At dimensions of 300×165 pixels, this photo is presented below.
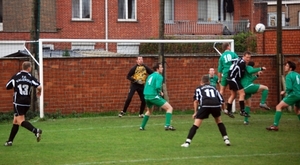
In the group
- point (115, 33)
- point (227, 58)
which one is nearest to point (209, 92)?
point (227, 58)

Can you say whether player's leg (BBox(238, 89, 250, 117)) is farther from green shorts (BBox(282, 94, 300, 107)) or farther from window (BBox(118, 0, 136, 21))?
window (BBox(118, 0, 136, 21))

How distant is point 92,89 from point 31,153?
8.83m

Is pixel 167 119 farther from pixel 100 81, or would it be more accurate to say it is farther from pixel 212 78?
pixel 100 81

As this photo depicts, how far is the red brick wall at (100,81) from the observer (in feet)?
74.9

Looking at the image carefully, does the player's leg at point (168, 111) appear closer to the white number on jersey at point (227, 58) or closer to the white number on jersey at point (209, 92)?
the white number on jersey at point (227, 58)

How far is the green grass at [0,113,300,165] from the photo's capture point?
45.0 ft

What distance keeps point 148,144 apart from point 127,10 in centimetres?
2228

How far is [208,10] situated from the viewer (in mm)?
40125

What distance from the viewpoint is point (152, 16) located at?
36469 millimetres

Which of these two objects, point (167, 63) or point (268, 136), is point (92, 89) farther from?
point (268, 136)

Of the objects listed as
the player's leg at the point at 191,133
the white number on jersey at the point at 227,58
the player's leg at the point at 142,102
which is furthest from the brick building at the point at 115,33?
the player's leg at the point at 191,133

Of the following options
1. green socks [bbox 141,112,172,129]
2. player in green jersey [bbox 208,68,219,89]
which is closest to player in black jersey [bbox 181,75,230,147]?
green socks [bbox 141,112,172,129]

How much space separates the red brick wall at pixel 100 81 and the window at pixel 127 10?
1323 cm

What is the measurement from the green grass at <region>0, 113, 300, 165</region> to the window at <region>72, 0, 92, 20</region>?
15302 mm
